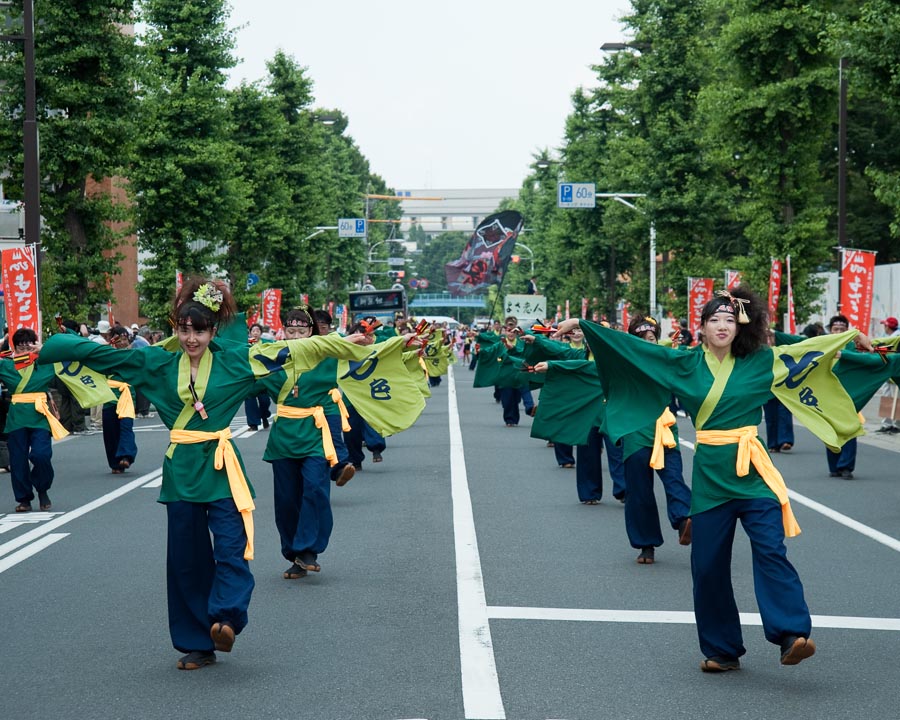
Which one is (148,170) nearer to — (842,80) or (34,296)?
(34,296)

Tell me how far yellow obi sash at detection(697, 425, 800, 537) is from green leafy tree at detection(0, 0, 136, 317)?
20747 millimetres

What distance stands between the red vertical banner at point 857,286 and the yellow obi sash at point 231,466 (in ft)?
59.9

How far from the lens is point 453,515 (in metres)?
11.8

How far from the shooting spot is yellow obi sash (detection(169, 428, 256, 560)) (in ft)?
21.0

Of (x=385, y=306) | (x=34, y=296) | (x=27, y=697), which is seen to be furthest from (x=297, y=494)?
(x=385, y=306)

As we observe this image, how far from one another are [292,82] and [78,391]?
155ft

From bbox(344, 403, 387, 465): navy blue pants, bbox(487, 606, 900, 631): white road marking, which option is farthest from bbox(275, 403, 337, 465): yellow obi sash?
bbox(344, 403, 387, 465): navy blue pants

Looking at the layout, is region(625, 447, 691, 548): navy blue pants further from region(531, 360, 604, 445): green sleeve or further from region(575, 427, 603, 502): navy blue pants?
region(575, 427, 603, 502): navy blue pants

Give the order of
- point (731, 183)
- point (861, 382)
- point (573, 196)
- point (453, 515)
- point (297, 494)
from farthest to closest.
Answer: point (731, 183) < point (573, 196) < point (453, 515) < point (297, 494) < point (861, 382)

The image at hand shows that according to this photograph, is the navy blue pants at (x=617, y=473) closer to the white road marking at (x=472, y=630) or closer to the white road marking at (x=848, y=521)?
the white road marking at (x=472, y=630)

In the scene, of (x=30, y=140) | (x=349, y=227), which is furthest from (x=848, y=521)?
(x=349, y=227)

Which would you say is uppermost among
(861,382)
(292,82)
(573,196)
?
(292,82)

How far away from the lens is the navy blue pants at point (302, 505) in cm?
889

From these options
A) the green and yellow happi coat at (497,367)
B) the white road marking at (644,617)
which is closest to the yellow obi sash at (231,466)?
the white road marking at (644,617)
